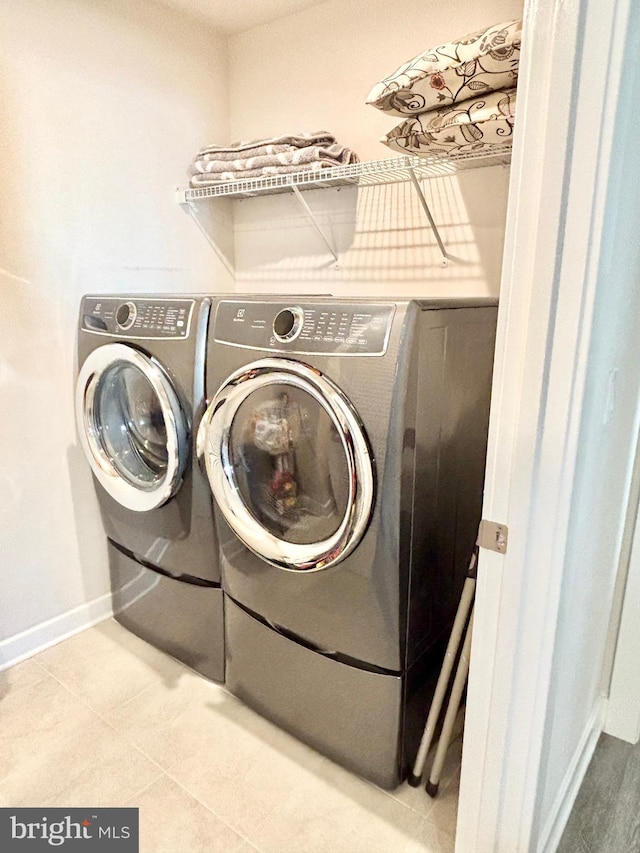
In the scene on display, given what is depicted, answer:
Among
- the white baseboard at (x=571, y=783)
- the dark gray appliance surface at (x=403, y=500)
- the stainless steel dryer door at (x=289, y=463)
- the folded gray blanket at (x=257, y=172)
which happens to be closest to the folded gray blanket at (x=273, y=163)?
the folded gray blanket at (x=257, y=172)

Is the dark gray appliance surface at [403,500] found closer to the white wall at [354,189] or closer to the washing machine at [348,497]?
the washing machine at [348,497]

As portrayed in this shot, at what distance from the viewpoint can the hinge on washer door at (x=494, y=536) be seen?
3.13ft

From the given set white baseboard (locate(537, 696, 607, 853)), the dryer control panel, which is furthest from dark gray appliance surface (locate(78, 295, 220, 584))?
white baseboard (locate(537, 696, 607, 853))

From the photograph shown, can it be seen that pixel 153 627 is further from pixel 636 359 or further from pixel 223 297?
pixel 636 359

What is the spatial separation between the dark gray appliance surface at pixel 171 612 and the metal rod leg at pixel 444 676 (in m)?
0.67

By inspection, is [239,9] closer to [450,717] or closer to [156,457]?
[156,457]

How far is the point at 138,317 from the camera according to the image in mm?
1679

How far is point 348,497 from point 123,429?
95 centimetres

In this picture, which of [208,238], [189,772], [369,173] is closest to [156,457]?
[189,772]

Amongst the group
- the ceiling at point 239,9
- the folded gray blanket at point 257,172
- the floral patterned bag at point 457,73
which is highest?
the ceiling at point 239,9

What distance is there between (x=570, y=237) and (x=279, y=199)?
1.70m

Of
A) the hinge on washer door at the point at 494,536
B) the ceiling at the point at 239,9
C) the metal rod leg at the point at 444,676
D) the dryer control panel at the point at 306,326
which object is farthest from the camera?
the ceiling at the point at 239,9

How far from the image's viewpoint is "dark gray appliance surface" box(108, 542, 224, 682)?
5.85 ft

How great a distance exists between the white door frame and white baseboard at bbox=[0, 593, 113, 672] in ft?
5.17
